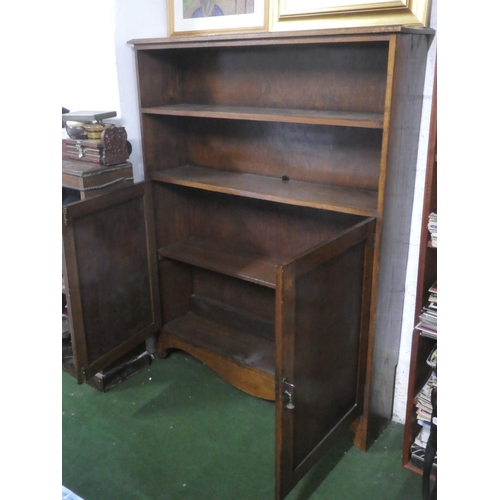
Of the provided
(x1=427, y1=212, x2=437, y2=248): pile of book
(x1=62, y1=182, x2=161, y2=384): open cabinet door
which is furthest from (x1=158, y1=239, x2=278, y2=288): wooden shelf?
(x1=427, y1=212, x2=437, y2=248): pile of book

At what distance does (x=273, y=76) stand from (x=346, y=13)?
41 centimetres

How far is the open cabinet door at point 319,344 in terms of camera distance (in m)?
1.43

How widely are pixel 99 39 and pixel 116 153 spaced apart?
519mm

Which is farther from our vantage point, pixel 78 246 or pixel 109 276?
pixel 109 276

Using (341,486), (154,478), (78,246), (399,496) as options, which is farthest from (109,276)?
(399,496)

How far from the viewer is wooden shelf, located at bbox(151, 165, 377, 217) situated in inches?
70.4

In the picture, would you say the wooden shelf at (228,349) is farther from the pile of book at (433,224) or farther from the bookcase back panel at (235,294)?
the pile of book at (433,224)

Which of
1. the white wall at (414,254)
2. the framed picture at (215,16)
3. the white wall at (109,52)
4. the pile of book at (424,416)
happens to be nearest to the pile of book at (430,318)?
the pile of book at (424,416)

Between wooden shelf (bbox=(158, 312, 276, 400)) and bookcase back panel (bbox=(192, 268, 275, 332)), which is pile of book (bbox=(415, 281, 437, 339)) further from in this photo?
bookcase back panel (bbox=(192, 268, 275, 332))

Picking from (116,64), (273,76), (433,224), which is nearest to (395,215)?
(433,224)

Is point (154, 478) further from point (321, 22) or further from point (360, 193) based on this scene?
point (321, 22)

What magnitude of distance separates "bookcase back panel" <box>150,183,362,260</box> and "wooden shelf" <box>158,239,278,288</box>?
4 cm

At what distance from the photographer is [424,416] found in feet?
5.94

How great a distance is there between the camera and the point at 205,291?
2.68 m
